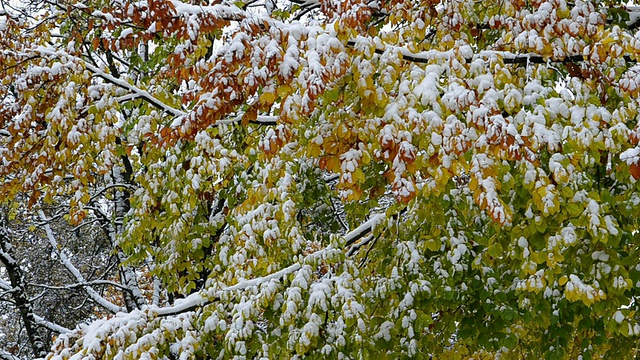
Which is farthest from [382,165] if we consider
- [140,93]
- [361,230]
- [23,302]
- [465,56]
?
[23,302]

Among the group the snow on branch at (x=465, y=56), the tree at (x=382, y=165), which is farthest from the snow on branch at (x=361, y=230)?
the snow on branch at (x=465, y=56)

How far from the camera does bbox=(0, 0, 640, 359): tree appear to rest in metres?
2.41

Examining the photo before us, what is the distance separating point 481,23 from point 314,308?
2218mm

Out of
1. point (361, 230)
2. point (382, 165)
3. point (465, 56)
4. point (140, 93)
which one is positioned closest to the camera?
point (465, 56)

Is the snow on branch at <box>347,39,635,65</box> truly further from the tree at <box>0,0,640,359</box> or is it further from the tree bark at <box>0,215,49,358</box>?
the tree bark at <box>0,215,49,358</box>

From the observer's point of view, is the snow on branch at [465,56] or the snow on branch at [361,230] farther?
the snow on branch at [361,230]

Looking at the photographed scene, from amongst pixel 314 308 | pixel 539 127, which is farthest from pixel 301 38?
pixel 314 308

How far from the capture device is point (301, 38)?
262cm

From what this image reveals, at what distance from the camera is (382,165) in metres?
3.46

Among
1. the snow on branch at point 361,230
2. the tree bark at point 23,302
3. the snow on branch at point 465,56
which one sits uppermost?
the snow on branch at point 465,56

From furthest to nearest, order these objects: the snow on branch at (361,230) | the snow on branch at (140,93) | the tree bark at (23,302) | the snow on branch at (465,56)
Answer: the tree bark at (23,302), the snow on branch at (140,93), the snow on branch at (361,230), the snow on branch at (465,56)

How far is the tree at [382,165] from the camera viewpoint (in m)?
2.41

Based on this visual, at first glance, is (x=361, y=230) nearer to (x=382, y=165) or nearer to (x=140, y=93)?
(x=382, y=165)

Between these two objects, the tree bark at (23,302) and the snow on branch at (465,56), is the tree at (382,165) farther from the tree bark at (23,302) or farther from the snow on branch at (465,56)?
the tree bark at (23,302)
